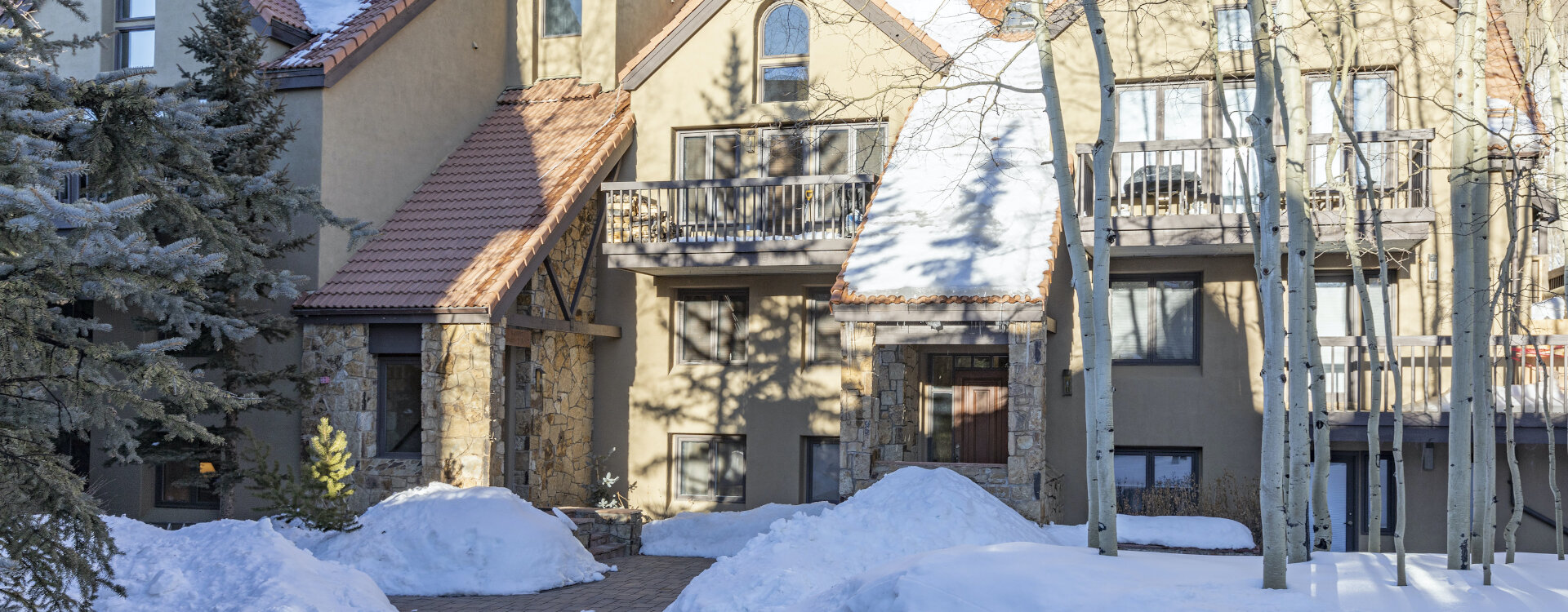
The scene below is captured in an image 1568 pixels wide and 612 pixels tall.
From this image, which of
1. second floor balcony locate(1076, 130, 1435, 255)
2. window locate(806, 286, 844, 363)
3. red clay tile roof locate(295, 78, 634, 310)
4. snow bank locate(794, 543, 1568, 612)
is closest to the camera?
snow bank locate(794, 543, 1568, 612)

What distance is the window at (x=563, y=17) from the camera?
1764 cm

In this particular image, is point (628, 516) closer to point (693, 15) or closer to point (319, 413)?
point (319, 413)

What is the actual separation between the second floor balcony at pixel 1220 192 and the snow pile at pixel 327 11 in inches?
396

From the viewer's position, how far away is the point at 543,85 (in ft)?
58.1

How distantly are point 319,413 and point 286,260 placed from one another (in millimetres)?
1967

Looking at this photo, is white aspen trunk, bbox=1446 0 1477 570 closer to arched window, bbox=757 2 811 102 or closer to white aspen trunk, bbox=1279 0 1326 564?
white aspen trunk, bbox=1279 0 1326 564

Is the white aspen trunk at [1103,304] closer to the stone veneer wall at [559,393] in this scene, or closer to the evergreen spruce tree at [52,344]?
the evergreen spruce tree at [52,344]

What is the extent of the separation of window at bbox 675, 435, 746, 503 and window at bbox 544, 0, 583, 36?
21.6 feet

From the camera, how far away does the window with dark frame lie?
1523 cm

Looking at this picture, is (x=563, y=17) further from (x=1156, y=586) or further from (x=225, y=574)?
(x=1156, y=586)

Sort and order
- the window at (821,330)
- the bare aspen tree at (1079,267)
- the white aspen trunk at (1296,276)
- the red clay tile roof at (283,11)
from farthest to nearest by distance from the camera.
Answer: the window at (821,330)
the red clay tile roof at (283,11)
the bare aspen tree at (1079,267)
the white aspen trunk at (1296,276)

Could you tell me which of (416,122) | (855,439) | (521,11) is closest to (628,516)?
(855,439)

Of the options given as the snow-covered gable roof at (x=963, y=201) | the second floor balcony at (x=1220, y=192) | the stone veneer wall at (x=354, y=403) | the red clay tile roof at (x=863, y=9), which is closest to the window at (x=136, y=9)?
→ the stone veneer wall at (x=354, y=403)

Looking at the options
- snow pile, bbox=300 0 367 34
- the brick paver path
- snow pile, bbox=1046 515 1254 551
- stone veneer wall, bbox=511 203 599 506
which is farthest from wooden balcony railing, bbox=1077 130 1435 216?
snow pile, bbox=300 0 367 34
